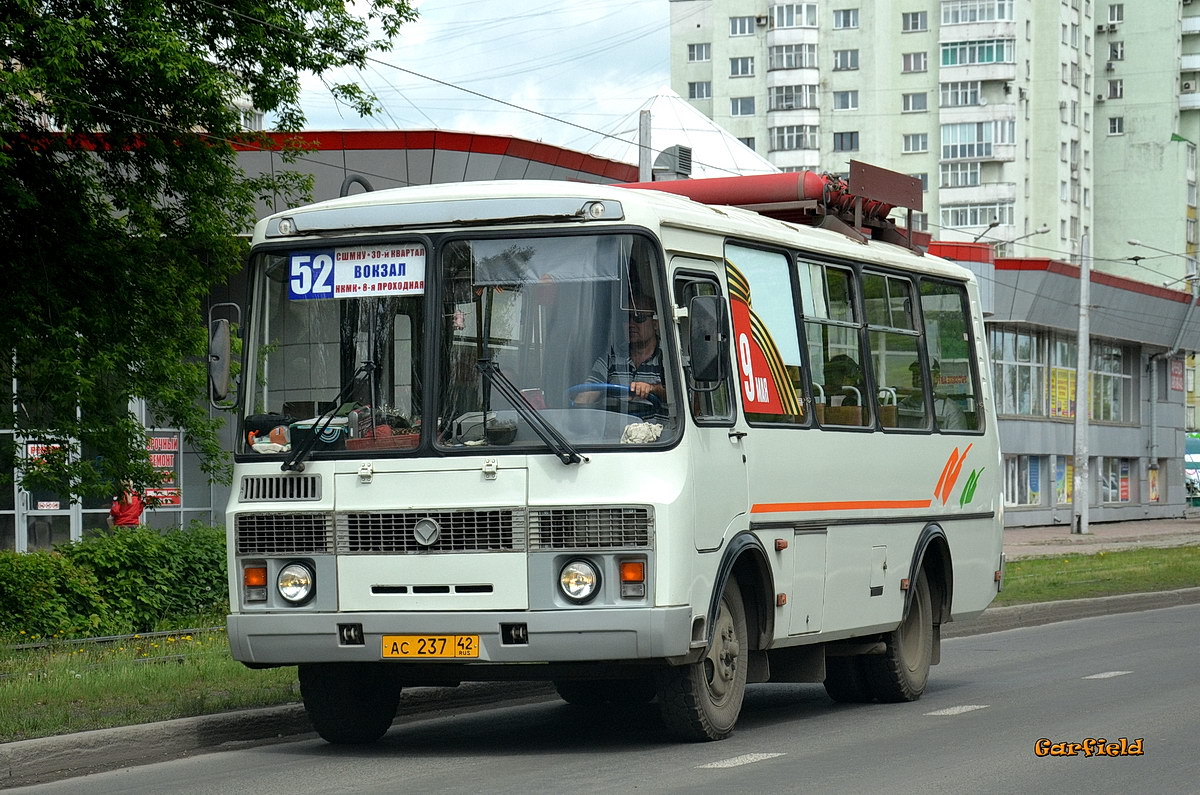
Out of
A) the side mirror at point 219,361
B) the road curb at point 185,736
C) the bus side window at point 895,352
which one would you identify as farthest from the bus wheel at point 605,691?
the side mirror at point 219,361

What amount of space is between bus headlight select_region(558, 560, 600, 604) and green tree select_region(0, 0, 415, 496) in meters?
11.3

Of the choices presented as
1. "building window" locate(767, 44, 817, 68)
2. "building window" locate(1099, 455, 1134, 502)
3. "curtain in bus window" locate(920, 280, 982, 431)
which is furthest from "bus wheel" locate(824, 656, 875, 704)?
"building window" locate(767, 44, 817, 68)

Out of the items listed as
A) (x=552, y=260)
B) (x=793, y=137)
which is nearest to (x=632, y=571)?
(x=552, y=260)

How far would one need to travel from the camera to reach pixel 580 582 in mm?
9312

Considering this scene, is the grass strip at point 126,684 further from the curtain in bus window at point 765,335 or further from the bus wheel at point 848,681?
the bus wheel at point 848,681

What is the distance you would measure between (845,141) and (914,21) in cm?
773

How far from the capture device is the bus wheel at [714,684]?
32.6 feet

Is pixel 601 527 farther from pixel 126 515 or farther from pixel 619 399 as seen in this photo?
pixel 126 515

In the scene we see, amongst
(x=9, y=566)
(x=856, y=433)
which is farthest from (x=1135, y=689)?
(x=9, y=566)

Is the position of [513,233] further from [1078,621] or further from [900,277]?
[1078,621]

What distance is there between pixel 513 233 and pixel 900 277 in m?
4.49

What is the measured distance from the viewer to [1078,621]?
835 inches

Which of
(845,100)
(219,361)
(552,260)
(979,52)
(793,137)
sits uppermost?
(979,52)

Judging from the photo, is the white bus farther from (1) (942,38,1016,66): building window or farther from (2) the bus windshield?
(1) (942,38,1016,66): building window
